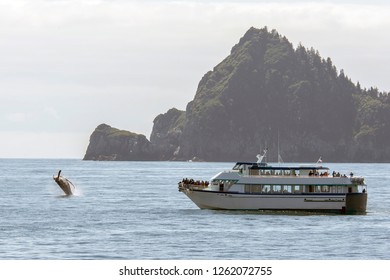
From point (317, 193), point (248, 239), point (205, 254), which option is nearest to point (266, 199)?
point (317, 193)

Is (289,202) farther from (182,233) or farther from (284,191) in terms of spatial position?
(182,233)

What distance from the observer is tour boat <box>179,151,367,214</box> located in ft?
333

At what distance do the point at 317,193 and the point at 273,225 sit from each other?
12.8 metres

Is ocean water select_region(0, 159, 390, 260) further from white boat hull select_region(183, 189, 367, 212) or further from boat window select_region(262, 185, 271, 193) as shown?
boat window select_region(262, 185, 271, 193)

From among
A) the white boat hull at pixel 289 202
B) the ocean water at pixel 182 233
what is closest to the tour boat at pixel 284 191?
the white boat hull at pixel 289 202

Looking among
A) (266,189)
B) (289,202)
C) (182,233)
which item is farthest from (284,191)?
(182,233)

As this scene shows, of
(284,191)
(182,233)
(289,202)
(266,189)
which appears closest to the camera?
(182,233)

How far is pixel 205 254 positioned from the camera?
70.6m

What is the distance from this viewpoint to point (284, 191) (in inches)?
4016

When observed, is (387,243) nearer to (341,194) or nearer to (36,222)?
(341,194)

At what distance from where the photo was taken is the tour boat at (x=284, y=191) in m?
102

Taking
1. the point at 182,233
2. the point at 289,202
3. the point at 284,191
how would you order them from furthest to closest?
the point at 284,191 → the point at 289,202 → the point at 182,233

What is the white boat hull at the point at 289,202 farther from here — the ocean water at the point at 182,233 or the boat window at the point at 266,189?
the ocean water at the point at 182,233

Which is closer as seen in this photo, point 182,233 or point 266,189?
point 182,233
